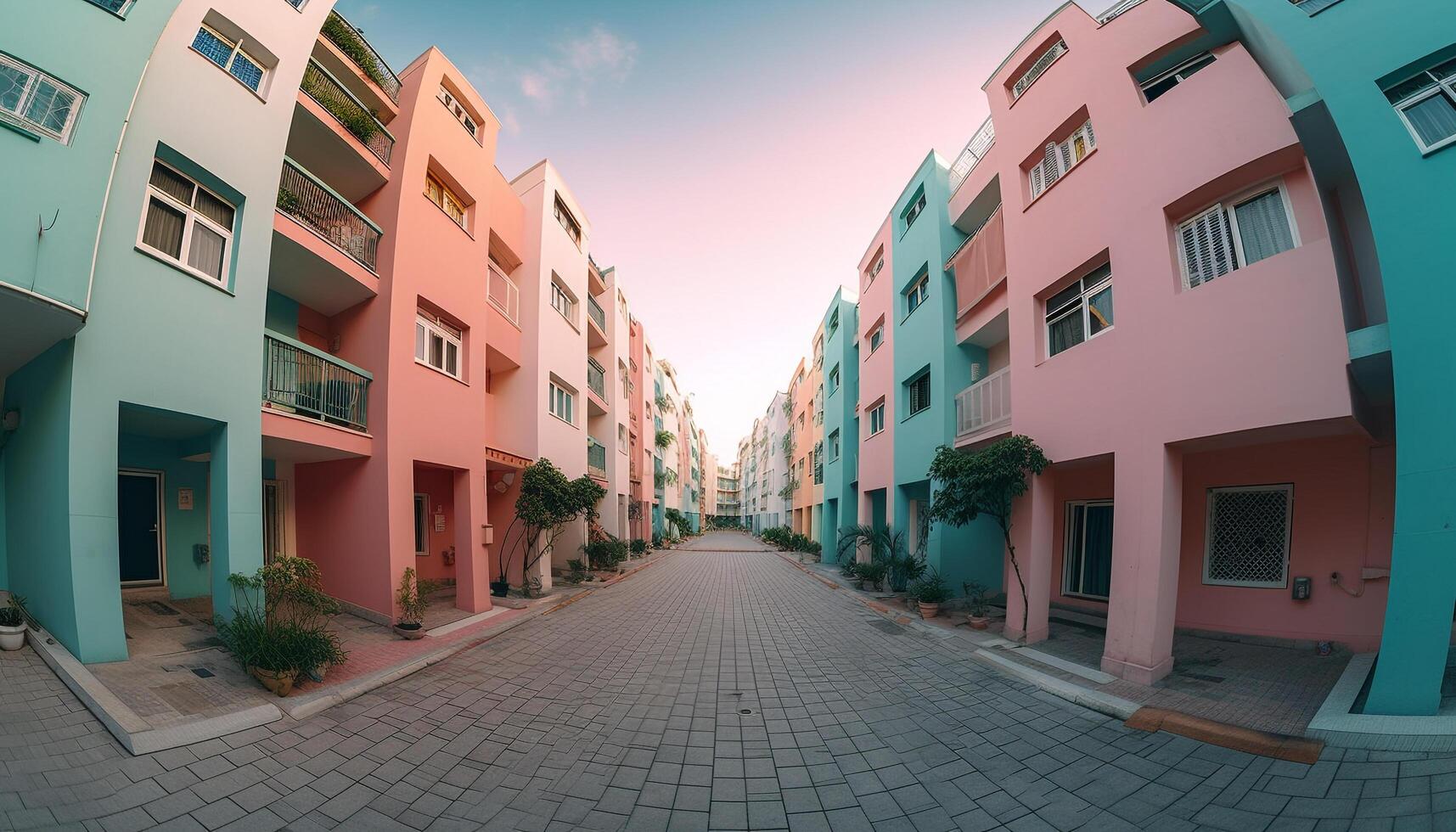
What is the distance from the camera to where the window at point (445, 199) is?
1070cm

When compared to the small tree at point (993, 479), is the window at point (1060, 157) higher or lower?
higher

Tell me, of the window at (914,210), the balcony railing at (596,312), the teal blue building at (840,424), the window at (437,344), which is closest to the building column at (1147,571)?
the window at (914,210)

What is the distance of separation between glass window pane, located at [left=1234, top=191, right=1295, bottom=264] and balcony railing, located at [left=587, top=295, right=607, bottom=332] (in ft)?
55.5

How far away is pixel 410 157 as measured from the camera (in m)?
9.57

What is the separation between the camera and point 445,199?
11102mm

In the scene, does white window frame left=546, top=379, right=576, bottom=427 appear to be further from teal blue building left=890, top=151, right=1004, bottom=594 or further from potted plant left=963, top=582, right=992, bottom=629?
potted plant left=963, top=582, right=992, bottom=629

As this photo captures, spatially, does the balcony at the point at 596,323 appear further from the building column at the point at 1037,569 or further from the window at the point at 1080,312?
the building column at the point at 1037,569

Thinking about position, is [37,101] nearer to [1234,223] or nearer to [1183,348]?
[1183,348]

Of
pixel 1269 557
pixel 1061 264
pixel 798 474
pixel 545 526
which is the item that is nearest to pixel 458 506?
pixel 545 526

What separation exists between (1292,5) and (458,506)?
48.0 ft

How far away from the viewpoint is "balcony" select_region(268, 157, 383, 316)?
7.59m

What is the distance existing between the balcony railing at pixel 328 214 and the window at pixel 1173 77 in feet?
43.2

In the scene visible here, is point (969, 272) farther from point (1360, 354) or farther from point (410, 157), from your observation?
point (410, 157)

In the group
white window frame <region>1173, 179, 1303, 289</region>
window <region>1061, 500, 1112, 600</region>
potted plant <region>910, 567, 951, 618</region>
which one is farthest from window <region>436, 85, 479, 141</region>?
window <region>1061, 500, 1112, 600</region>
